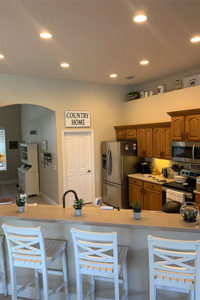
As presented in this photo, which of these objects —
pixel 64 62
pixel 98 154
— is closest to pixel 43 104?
pixel 64 62

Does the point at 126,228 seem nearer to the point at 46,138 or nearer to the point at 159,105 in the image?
the point at 159,105

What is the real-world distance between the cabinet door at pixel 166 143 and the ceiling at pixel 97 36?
1.36m

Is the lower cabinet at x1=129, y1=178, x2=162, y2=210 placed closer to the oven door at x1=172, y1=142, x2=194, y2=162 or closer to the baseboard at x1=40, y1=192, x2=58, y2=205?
the oven door at x1=172, y1=142, x2=194, y2=162

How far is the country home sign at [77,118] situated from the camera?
19.4 feet

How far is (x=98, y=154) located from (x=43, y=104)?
6.76ft

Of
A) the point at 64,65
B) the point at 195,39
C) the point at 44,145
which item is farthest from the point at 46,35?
the point at 44,145

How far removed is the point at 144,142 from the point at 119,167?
898 millimetres

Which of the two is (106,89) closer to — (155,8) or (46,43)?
(46,43)

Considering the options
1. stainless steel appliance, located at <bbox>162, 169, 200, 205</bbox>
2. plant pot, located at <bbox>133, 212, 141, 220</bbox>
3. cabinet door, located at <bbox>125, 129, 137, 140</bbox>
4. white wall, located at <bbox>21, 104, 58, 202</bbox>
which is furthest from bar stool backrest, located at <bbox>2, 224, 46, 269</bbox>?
cabinet door, located at <bbox>125, 129, 137, 140</bbox>

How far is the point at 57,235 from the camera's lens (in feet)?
8.70

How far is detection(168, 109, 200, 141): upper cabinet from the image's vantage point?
427cm

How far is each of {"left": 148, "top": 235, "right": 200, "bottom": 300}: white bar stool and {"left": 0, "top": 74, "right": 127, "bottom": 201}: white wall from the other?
4371 millimetres

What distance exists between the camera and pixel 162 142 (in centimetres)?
525

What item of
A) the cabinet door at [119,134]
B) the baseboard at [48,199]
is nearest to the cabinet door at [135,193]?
the cabinet door at [119,134]
